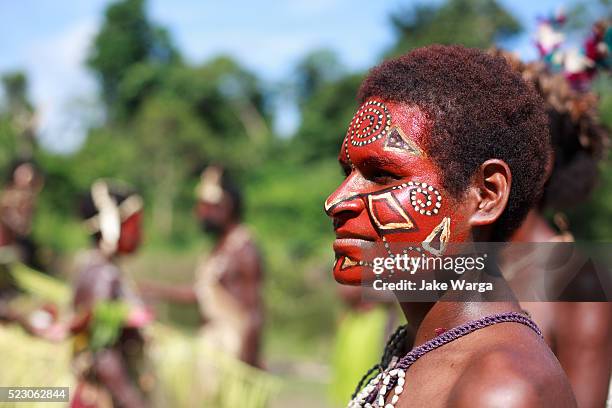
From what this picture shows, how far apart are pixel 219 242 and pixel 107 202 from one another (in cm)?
191

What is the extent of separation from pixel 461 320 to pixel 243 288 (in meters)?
5.52

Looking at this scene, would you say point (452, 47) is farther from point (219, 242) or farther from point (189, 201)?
point (189, 201)

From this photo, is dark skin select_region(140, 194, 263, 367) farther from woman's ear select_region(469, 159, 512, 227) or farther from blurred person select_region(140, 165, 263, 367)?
woman's ear select_region(469, 159, 512, 227)

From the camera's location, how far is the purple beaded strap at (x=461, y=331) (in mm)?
1719

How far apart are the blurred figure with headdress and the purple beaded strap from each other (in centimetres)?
331

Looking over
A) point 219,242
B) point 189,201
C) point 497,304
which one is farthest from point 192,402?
point 189,201

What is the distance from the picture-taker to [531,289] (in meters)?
2.67

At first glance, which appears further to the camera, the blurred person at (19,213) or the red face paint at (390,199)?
the blurred person at (19,213)

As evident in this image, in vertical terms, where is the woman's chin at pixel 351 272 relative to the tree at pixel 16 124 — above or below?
below

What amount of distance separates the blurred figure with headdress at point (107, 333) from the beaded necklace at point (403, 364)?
323 cm

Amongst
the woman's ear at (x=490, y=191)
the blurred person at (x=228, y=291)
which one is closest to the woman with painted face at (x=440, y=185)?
the woman's ear at (x=490, y=191)

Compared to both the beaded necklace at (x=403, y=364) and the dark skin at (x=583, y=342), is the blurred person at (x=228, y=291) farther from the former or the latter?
the beaded necklace at (x=403, y=364)

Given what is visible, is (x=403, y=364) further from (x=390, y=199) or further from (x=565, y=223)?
(x=565, y=223)

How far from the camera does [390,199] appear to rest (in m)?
1.80
